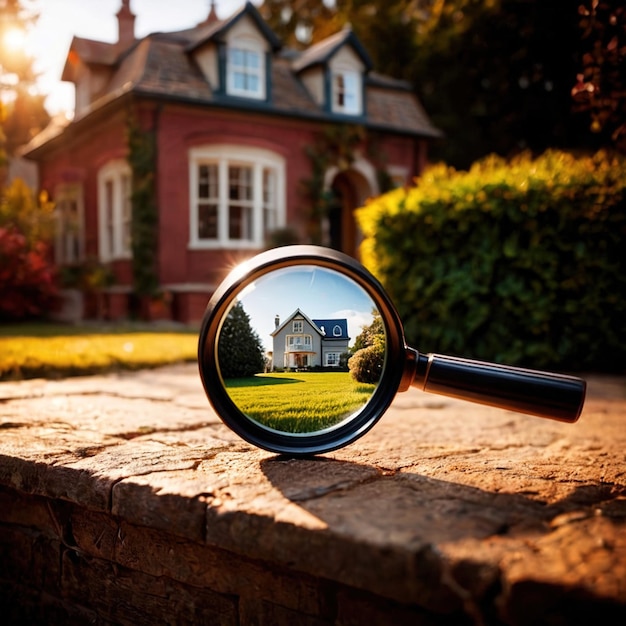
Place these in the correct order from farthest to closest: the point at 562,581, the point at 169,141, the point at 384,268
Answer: the point at 169,141
the point at 384,268
the point at 562,581

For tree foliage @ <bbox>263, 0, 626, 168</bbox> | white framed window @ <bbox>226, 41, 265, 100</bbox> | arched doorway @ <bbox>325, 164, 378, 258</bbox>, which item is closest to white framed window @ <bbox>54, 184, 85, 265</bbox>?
white framed window @ <bbox>226, 41, 265, 100</bbox>

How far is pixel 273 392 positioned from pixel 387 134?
13.7 m

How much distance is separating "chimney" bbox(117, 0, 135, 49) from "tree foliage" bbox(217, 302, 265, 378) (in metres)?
15.0

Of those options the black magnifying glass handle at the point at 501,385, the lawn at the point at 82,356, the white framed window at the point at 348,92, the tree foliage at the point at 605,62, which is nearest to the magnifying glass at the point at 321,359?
the black magnifying glass handle at the point at 501,385

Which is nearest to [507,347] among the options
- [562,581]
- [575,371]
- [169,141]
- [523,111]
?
[575,371]

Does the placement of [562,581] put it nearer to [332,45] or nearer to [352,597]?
[352,597]

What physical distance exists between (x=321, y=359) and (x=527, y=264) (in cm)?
374

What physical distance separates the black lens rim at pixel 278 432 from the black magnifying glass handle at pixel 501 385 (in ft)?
0.19

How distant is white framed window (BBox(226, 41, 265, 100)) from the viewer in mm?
12094

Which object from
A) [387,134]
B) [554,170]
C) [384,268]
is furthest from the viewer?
[387,134]

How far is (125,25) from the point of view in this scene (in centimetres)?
1443

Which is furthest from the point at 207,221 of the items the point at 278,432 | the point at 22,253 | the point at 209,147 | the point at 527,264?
the point at 278,432

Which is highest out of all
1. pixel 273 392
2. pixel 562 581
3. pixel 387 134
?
pixel 387 134

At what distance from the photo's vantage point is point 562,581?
0.91 metres
